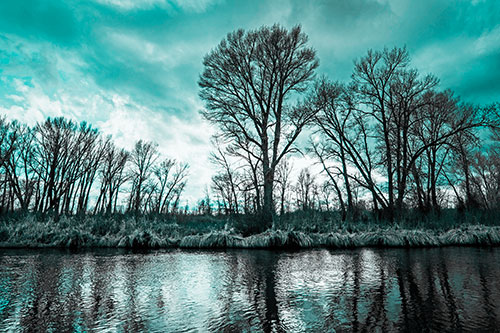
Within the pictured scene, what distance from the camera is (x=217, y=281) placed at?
3.90 m

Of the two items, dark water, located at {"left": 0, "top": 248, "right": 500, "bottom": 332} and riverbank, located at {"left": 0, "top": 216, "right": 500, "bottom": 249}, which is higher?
riverbank, located at {"left": 0, "top": 216, "right": 500, "bottom": 249}

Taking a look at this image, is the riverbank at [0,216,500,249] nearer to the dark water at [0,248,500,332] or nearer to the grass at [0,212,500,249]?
the grass at [0,212,500,249]

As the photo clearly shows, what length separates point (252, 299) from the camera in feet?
9.68

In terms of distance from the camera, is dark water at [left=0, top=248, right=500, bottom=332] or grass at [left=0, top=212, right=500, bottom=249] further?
grass at [left=0, top=212, right=500, bottom=249]

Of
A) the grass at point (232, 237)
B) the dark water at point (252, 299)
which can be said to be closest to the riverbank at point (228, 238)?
the grass at point (232, 237)

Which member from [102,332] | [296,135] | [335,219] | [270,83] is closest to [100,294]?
[102,332]

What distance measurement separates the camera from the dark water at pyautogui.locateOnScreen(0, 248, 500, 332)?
7.23 feet

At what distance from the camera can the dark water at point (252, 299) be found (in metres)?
2.20

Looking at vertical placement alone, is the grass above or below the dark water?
above

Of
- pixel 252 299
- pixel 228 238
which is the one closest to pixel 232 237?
pixel 228 238

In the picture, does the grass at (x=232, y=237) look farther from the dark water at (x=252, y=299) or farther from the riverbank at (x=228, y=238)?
the dark water at (x=252, y=299)

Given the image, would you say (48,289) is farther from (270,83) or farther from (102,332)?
(270,83)

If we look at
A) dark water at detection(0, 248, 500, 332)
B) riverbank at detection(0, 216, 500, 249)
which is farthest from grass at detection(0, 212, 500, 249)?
dark water at detection(0, 248, 500, 332)

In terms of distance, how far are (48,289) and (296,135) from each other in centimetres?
1482
